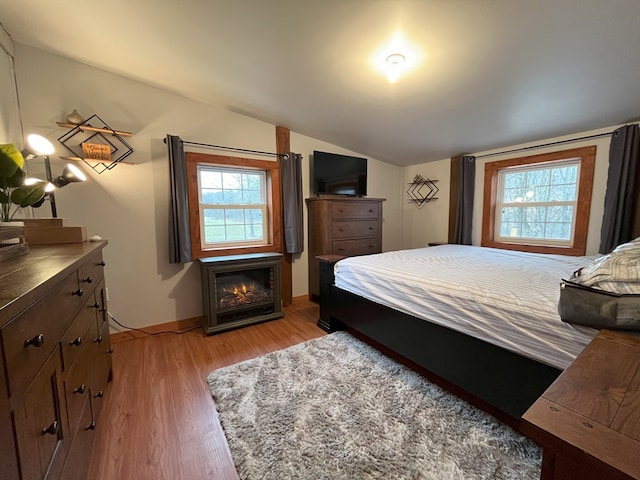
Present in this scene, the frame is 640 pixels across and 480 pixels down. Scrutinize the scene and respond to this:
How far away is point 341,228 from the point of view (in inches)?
137

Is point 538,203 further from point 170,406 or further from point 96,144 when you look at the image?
point 96,144

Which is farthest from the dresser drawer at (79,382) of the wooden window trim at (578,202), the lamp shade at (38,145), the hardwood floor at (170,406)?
the wooden window trim at (578,202)

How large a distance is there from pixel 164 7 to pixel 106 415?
245 centimetres

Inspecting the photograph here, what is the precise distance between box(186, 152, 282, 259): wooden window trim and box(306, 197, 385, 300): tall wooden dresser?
46cm

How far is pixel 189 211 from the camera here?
2.77m

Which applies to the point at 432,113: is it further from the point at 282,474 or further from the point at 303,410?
the point at 282,474

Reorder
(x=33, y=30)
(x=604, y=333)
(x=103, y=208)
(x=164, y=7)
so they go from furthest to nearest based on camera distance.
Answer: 1. (x=103, y=208)
2. (x=33, y=30)
3. (x=164, y=7)
4. (x=604, y=333)

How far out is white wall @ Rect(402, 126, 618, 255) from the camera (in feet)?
8.75

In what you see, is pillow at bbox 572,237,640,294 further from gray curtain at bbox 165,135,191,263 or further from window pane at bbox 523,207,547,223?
gray curtain at bbox 165,135,191,263

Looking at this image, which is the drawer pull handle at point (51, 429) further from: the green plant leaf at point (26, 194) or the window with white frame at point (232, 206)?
the window with white frame at point (232, 206)

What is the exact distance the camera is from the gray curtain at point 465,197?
3576 mm

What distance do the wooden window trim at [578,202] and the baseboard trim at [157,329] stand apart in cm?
376

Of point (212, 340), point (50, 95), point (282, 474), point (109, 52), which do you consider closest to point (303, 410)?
point (282, 474)

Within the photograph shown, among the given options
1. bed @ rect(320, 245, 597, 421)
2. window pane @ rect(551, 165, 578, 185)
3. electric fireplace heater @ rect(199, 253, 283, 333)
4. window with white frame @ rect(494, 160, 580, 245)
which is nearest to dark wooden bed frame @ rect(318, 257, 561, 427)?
bed @ rect(320, 245, 597, 421)
